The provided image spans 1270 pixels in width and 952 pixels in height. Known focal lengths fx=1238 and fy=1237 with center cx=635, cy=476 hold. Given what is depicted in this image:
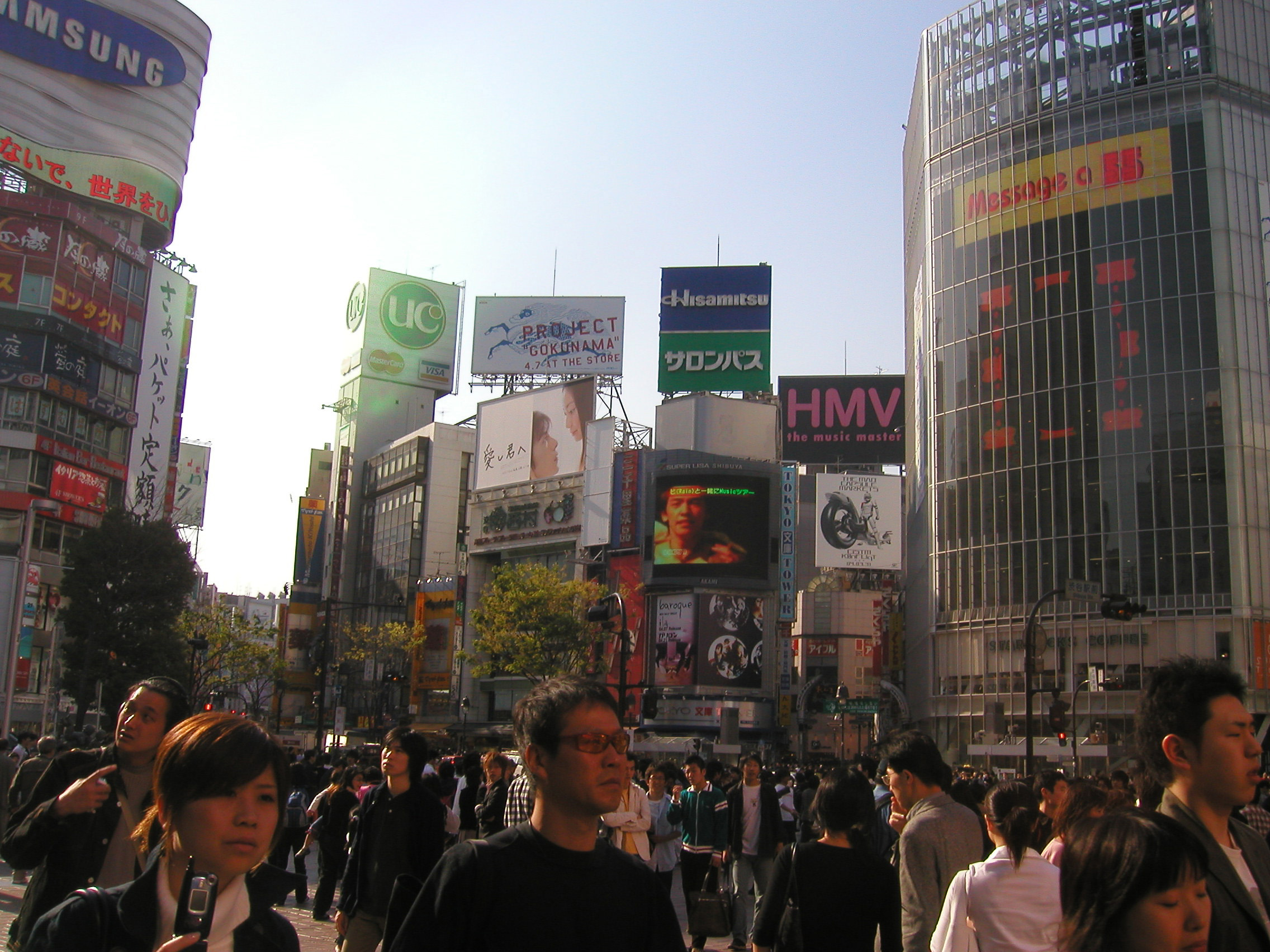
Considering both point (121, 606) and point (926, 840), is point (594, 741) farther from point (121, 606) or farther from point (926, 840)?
point (121, 606)

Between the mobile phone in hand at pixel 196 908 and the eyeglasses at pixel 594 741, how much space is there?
1.04 meters

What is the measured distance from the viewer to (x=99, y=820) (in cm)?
470

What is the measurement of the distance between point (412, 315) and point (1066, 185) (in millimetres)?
55944

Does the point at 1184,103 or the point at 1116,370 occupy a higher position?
the point at 1184,103

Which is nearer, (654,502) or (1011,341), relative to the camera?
(1011,341)

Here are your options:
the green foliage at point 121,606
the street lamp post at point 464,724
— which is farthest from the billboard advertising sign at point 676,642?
the green foliage at point 121,606

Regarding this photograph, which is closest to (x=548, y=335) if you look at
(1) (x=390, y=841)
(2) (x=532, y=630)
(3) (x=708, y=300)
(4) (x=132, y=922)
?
(3) (x=708, y=300)

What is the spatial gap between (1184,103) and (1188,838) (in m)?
62.0

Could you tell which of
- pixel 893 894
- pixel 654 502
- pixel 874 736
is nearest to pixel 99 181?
pixel 654 502

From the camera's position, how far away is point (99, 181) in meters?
60.0

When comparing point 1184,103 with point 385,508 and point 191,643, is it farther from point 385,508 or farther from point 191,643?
point 385,508

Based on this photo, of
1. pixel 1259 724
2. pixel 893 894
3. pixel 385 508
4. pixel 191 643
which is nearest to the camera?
pixel 893 894

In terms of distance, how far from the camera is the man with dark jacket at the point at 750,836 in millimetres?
12250

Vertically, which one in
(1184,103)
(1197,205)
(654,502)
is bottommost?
(654,502)
